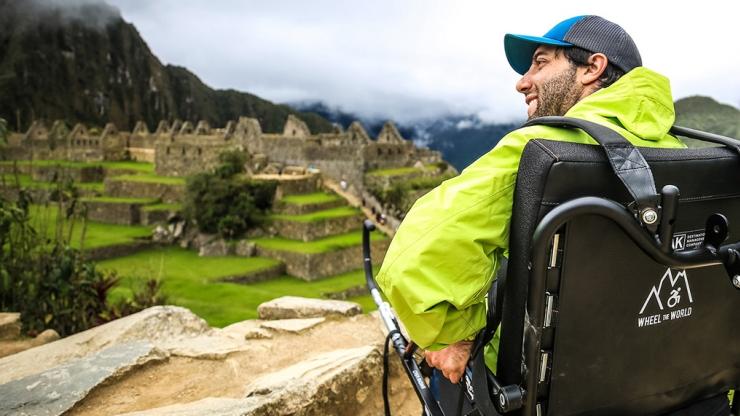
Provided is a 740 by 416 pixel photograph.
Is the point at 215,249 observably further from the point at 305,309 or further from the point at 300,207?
the point at 305,309

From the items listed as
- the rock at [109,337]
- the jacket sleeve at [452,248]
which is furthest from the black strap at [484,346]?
the rock at [109,337]

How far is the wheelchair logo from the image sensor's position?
5.41 feet

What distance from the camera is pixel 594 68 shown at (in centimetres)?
198

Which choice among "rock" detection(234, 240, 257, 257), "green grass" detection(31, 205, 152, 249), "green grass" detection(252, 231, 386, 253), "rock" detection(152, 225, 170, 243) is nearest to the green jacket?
"green grass" detection(252, 231, 386, 253)

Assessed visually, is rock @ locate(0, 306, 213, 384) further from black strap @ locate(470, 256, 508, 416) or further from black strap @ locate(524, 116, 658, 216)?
black strap @ locate(524, 116, 658, 216)

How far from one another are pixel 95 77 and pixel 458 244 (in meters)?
105

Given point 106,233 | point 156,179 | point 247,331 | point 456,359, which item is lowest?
point 106,233

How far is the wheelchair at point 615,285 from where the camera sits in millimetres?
1446

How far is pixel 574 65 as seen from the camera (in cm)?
202

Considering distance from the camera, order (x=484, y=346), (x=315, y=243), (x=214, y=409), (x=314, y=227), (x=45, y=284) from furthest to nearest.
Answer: (x=314, y=227), (x=315, y=243), (x=45, y=284), (x=214, y=409), (x=484, y=346)

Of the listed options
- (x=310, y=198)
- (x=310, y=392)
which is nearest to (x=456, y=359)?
(x=310, y=392)

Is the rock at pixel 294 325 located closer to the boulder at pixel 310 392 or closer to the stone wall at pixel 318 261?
the boulder at pixel 310 392

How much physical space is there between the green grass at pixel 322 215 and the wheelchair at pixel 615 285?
853 inches

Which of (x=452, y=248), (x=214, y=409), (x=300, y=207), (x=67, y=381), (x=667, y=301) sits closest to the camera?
(x=452, y=248)
